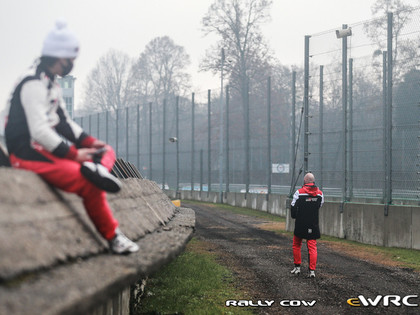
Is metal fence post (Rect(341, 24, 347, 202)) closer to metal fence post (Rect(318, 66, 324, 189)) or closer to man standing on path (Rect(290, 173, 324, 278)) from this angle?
metal fence post (Rect(318, 66, 324, 189))

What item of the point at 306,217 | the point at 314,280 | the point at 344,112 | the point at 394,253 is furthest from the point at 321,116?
the point at 314,280

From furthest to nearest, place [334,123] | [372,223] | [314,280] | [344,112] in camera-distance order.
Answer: [334,123] < [344,112] < [372,223] < [314,280]

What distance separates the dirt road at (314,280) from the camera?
8.88m

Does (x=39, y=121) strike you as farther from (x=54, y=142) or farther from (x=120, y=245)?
(x=120, y=245)

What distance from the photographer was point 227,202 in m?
35.0

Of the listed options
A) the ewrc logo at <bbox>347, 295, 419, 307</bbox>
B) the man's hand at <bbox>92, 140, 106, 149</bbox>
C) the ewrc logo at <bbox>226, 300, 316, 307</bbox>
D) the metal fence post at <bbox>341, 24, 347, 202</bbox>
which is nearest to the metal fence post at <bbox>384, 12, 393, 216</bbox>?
the metal fence post at <bbox>341, 24, 347, 202</bbox>

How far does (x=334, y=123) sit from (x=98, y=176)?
20018 mm

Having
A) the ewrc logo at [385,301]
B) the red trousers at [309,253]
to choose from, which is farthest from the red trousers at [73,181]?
the red trousers at [309,253]

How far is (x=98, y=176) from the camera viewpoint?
354 centimetres

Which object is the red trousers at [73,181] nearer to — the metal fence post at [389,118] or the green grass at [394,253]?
the green grass at [394,253]

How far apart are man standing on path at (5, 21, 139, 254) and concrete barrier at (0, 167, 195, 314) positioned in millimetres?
84

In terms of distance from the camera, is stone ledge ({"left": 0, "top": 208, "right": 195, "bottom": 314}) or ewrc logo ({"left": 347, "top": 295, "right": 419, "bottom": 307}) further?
ewrc logo ({"left": 347, "top": 295, "right": 419, "bottom": 307})

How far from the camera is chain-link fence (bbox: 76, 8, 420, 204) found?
58.3ft

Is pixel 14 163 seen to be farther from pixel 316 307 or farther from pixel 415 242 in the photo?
pixel 415 242
